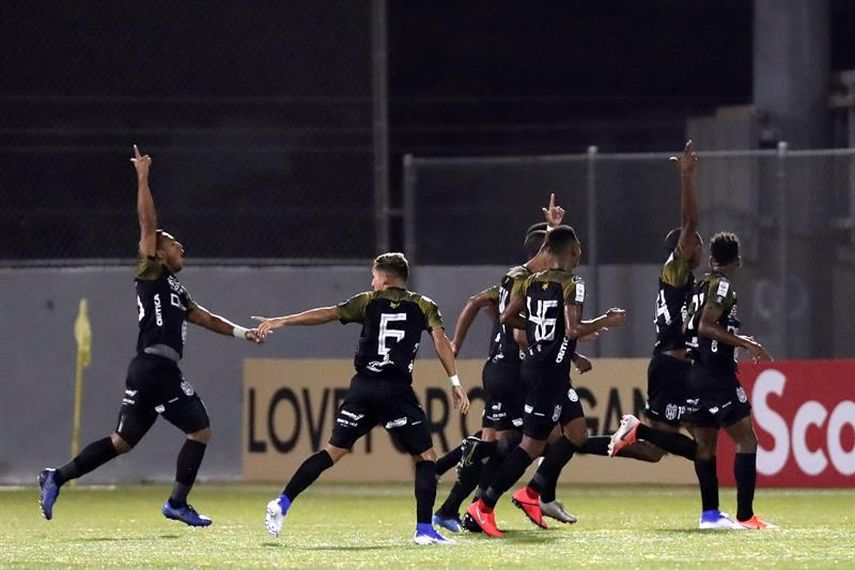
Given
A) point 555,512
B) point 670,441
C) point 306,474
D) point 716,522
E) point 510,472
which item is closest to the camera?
point 306,474

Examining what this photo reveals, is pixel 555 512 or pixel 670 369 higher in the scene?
pixel 670 369

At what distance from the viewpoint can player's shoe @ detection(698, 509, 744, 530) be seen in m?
13.6

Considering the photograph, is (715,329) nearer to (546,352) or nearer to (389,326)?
(546,352)

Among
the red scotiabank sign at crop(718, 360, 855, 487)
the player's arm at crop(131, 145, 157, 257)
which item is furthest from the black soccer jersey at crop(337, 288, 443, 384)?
the red scotiabank sign at crop(718, 360, 855, 487)

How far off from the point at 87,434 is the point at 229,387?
5.45 ft

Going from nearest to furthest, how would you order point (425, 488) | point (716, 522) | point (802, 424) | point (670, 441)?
point (425, 488) < point (716, 522) < point (670, 441) < point (802, 424)

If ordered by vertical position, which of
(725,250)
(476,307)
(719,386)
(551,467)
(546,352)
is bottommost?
(551,467)

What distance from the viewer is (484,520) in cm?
1338

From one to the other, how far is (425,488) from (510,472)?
0.90 metres

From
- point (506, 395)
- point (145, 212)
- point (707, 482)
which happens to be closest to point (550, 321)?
point (506, 395)

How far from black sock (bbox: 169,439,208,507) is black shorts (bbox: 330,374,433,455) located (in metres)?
1.79

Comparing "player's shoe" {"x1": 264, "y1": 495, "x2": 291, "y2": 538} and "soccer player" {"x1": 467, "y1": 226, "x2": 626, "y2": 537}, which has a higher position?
"soccer player" {"x1": 467, "y1": 226, "x2": 626, "y2": 537}

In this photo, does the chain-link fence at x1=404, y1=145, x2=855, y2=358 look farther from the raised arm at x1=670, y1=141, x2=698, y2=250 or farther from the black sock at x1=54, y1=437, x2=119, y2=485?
the black sock at x1=54, y1=437, x2=119, y2=485

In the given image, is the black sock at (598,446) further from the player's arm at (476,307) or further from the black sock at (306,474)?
the black sock at (306,474)
